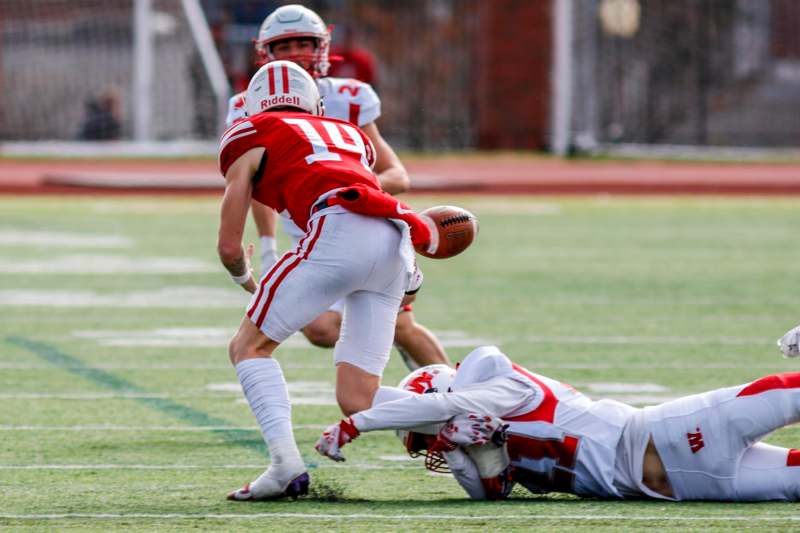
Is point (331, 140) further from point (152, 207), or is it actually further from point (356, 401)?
point (152, 207)

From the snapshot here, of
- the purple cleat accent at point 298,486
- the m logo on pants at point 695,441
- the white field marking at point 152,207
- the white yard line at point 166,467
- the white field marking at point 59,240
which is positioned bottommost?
the white field marking at point 152,207

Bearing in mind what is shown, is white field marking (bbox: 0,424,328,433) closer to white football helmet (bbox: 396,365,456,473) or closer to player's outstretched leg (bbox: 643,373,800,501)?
white football helmet (bbox: 396,365,456,473)

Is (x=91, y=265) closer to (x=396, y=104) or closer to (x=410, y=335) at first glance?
(x=410, y=335)

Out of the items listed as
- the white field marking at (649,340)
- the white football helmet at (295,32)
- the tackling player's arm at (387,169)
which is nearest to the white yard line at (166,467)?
the tackling player's arm at (387,169)

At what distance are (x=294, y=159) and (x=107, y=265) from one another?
26.5 feet

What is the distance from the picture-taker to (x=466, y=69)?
27844 millimetres

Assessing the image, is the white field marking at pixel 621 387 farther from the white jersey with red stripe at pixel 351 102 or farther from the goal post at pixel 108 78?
the goal post at pixel 108 78

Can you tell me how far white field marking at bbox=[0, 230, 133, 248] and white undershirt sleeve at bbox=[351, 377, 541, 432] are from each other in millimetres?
9963

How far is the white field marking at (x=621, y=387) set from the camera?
309 inches

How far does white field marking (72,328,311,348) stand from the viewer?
9555mm

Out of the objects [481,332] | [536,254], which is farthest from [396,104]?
[481,332]

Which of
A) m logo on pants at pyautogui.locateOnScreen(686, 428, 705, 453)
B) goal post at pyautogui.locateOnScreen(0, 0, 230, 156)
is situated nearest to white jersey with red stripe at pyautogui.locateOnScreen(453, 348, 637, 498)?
m logo on pants at pyautogui.locateOnScreen(686, 428, 705, 453)

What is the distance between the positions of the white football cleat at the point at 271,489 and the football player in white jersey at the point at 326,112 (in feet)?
5.19

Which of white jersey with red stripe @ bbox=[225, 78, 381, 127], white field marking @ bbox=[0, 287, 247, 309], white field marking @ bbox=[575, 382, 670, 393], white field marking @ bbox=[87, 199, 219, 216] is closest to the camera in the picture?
white jersey with red stripe @ bbox=[225, 78, 381, 127]
